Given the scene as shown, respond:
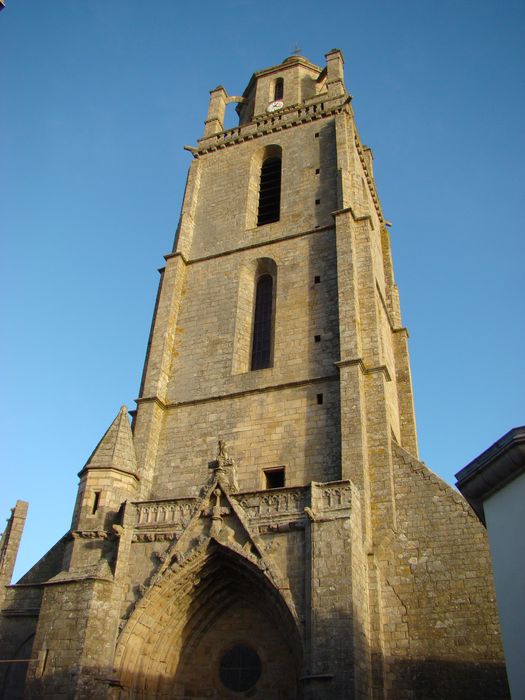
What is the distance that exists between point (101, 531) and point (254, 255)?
8960 millimetres

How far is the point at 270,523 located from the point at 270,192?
40.1 ft

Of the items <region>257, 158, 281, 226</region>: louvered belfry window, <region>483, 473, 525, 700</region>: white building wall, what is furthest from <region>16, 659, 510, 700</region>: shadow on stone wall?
<region>257, 158, 281, 226</region>: louvered belfry window

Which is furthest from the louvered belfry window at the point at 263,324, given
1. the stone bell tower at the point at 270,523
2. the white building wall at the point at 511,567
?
the white building wall at the point at 511,567

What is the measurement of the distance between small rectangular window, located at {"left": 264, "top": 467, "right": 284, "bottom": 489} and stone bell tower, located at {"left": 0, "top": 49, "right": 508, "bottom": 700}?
9cm

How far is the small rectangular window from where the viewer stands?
569 inches

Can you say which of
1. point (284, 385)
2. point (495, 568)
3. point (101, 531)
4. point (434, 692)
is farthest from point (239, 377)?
point (495, 568)

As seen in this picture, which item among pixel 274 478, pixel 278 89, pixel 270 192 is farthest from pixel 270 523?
pixel 278 89

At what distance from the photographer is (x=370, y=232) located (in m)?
18.0

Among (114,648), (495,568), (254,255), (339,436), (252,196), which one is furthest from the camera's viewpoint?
(252,196)

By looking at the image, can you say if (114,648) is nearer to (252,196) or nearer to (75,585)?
(75,585)

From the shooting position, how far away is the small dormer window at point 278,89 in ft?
84.6

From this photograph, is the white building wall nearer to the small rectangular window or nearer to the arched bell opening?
the arched bell opening

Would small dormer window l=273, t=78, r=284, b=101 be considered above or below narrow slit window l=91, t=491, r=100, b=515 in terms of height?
above

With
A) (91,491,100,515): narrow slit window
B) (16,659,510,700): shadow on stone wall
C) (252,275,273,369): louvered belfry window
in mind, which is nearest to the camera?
(16,659,510,700): shadow on stone wall
